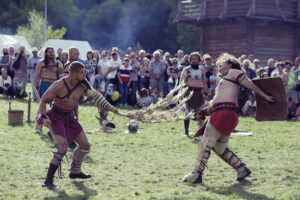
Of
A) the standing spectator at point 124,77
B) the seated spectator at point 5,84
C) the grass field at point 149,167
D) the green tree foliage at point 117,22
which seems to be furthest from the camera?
the green tree foliage at point 117,22

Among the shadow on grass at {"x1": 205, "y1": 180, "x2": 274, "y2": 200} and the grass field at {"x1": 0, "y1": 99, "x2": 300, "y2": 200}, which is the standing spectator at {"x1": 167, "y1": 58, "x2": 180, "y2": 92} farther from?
the shadow on grass at {"x1": 205, "y1": 180, "x2": 274, "y2": 200}

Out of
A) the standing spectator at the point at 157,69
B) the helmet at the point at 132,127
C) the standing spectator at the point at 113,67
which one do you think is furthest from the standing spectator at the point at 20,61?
the helmet at the point at 132,127

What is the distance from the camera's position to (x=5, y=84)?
20.3 meters

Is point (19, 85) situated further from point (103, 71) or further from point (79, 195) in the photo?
point (79, 195)

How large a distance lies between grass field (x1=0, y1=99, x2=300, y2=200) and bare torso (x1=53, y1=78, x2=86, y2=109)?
3.37ft

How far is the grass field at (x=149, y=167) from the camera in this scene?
7.43m

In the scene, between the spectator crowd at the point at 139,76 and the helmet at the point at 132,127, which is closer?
the helmet at the point at 132,127

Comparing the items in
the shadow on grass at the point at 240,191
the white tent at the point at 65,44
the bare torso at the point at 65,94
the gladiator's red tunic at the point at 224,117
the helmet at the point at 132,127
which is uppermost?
the white tent at the point at 65,44

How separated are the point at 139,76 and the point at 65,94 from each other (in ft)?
40.1

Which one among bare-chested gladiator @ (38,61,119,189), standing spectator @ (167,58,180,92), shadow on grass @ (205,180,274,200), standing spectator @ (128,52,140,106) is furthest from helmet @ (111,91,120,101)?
shadow on grass @ (205,180,274,200)

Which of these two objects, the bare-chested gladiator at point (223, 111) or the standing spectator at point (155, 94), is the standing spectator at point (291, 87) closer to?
the standing spectator at point (155, 94)

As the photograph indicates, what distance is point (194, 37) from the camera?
170 ft

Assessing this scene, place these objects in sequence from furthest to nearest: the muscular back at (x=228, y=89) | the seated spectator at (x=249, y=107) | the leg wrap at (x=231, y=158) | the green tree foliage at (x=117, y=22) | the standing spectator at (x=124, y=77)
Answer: the green tree foliage at (x=117, y=22) → the standing spectator at (x=124, y=77) → the seated spectator at (x=249, y=107) → the leg wrap at (x=231, y=158) → the muscular back at (x=228, y=89)

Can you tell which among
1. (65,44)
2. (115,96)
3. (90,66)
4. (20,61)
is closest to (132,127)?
(115,96)
